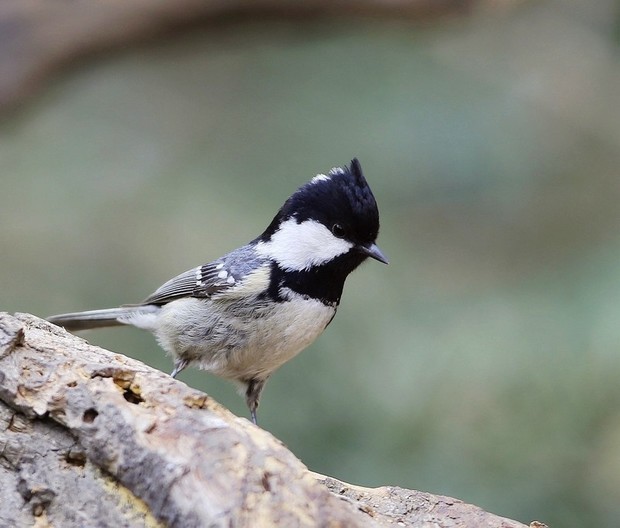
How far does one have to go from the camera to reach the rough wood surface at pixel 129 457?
5.99 ft

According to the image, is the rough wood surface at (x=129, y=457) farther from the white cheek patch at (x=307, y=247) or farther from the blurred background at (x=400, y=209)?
the blurred background at (x=400, y=209)

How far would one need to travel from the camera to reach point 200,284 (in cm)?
325

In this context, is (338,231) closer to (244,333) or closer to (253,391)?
(244,333)

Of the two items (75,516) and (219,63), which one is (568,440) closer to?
(75,516)

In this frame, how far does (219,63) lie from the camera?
754 cm

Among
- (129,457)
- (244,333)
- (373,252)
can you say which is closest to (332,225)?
(373,252)

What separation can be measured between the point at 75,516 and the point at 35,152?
5603mm

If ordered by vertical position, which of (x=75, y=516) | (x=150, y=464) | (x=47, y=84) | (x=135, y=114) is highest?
(x=135, y=114)

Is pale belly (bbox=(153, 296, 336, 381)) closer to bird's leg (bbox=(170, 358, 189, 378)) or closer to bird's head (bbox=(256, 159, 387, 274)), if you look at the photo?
bird's leg (bbox=(170, 358, 189, 378))

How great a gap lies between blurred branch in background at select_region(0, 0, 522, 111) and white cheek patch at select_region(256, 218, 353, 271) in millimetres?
2390

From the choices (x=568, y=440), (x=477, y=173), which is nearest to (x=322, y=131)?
(x=477, y=173)

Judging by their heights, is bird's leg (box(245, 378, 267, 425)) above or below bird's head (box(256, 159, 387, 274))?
below

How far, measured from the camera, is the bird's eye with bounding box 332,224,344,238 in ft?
9.99

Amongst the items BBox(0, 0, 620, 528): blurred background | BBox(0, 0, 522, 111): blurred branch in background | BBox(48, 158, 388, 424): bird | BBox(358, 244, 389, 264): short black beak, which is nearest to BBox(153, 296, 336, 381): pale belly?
BBox(48, 158, 388, 424): bird
